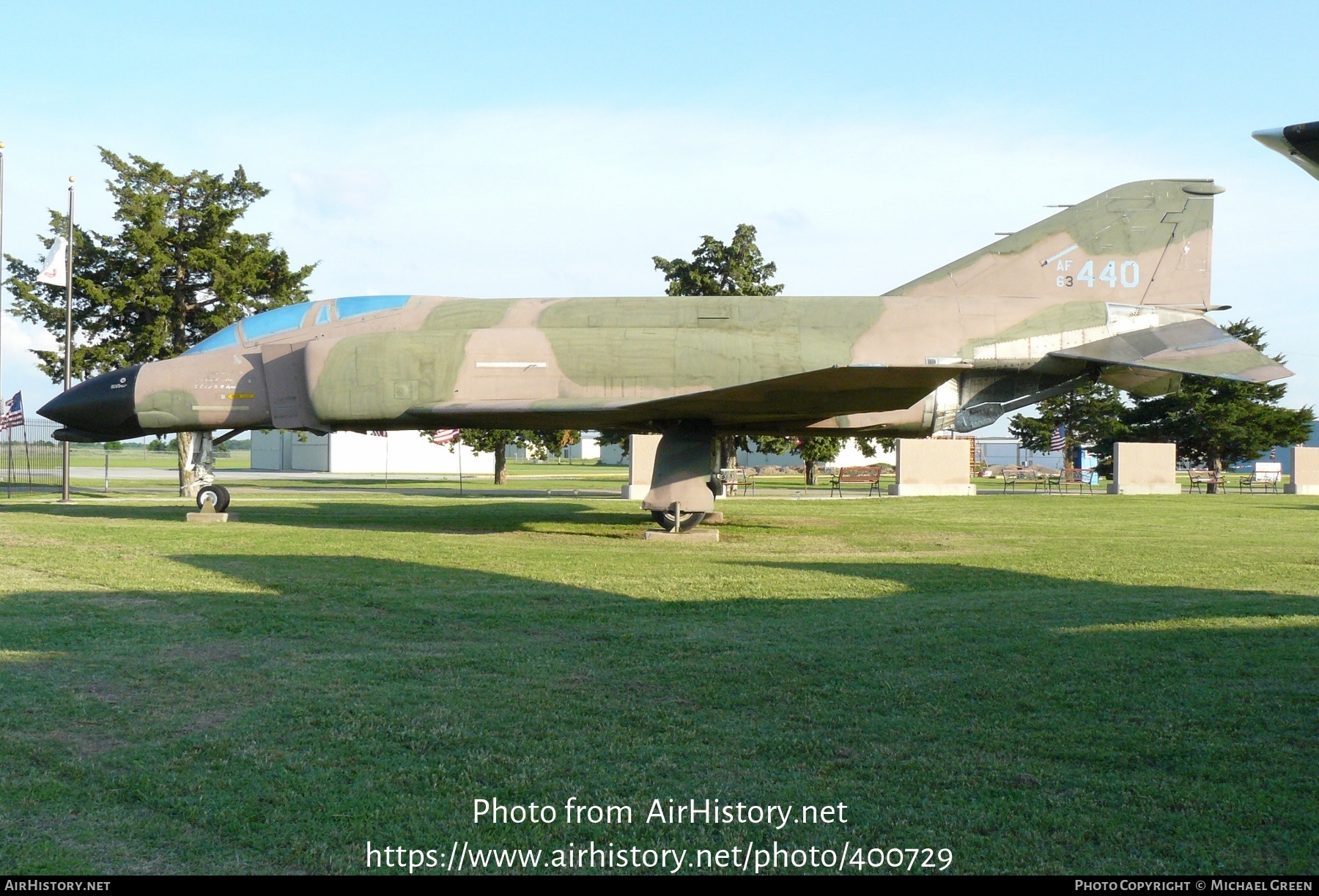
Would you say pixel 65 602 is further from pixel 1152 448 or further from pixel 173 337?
pixel 1152 448

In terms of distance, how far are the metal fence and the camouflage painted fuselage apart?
13.9 m

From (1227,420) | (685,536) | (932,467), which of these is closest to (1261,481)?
(1227,420)

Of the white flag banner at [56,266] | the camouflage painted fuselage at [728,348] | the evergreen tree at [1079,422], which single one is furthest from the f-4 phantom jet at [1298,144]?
the evergreen tree at [1079,422]

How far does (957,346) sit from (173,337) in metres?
21.2

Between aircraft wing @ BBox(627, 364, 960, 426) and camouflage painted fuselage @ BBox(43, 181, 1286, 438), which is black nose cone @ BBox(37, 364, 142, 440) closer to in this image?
camouflage painted fuselage @ BBox(43, 181, 1286, 438)

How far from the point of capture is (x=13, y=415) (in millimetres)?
26094

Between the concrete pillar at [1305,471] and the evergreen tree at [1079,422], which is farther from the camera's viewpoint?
the evergreen tree at [1079,422]

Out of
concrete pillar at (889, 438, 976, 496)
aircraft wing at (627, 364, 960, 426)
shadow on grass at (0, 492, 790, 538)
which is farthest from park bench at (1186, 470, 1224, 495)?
aircraft wing at (627, 364, 960, 426)

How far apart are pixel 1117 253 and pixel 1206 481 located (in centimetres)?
2303

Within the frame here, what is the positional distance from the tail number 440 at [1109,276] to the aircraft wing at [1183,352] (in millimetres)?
981

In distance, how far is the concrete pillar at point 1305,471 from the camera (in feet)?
110

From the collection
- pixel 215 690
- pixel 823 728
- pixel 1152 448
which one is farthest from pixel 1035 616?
pixel 1152 448

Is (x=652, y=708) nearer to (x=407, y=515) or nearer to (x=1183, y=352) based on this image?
(x=1183, y=352)

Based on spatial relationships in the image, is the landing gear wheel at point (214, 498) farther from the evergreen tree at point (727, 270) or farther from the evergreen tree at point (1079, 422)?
the evergreen tree at point (1079, 422)
